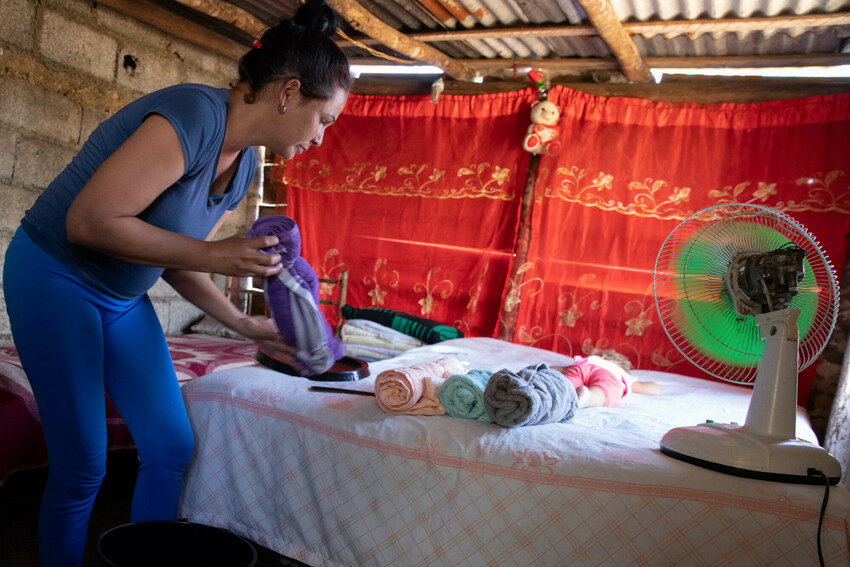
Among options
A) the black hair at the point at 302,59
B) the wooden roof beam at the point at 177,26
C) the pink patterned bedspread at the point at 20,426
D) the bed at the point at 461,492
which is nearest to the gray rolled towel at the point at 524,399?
the bed at the point at 461,492

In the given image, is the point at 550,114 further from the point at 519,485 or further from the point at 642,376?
the point at 519,485

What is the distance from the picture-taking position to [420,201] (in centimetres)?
391

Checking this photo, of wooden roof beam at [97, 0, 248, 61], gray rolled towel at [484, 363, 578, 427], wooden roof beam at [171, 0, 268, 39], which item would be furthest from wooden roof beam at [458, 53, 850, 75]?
gray rolled towel at [484, 363, 578, 427]

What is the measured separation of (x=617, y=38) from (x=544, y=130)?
73 centimetres

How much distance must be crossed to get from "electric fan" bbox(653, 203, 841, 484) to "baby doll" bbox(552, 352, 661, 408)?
0.54 meters

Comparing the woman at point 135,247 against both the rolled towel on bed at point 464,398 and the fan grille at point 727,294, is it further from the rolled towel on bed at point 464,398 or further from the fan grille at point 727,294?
the fan grille at point 727,294

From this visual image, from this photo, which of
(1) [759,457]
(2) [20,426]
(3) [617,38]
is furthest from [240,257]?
(3) [617,38]

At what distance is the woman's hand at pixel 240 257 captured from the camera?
3.71 ft

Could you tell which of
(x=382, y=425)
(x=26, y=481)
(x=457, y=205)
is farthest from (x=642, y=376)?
(x=26, y=481)

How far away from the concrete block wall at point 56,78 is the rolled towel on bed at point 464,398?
2492 mm

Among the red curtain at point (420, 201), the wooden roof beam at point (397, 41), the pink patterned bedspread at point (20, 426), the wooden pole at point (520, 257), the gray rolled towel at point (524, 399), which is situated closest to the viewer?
the gray rolled towel at point (524, 399)

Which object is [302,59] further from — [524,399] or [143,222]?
[524,399]

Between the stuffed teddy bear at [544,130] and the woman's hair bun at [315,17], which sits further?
the stuffed teddy bear at [544,130]

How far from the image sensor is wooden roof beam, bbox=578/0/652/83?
250 cm
